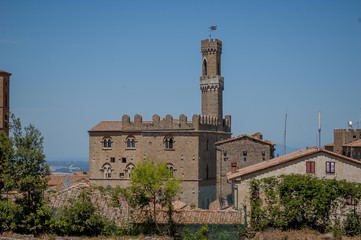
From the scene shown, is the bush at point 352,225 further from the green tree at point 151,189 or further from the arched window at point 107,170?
the arched window at point 107,170

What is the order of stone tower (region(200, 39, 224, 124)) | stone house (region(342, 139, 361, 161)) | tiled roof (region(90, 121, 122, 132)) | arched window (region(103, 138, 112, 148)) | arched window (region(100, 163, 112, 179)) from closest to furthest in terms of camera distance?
stone house (region(342, 139, 361, 161))
tiled roof (region(90, 121, 122, 132))
arched window (region(103, 138, 112, 148))
arched window (region(100, 163, 112, 179))
stone tower (region(200, 39, 224, 124))

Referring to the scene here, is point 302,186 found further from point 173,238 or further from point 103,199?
point 103,199

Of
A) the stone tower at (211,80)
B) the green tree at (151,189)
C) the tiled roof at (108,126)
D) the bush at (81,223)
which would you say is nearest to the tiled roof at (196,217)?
the green tree at (151,189)

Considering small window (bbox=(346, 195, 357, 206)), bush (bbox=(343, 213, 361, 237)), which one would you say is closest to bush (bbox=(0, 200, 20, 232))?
bush (bbox=(343, 213, 361, 237))

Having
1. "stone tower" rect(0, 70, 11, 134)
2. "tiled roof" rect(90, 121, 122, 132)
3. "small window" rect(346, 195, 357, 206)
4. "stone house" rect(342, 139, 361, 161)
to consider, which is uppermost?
"stone tower" rect(0, 70, 11, 134)

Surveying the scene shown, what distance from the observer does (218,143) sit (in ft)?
201

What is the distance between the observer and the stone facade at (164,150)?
61.1 meters

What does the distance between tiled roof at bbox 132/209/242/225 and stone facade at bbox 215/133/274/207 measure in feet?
76.1

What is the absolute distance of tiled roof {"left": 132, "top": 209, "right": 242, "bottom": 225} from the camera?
34.2 metres

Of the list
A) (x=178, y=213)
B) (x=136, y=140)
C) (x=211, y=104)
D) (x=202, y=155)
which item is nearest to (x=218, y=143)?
(x=202, y=155)

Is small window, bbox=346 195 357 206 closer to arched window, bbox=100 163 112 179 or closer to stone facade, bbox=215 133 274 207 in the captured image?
stone facade, bbox=215 133 274 207

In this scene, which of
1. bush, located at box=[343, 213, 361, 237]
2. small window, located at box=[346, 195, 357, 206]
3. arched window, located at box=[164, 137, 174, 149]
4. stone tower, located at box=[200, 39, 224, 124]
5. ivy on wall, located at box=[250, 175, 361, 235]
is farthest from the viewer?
stone tower, located at box=[200, 39, 224, 124]

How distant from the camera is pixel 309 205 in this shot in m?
34.4

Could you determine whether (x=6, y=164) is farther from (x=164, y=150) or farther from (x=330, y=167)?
(x=164, y=150)
